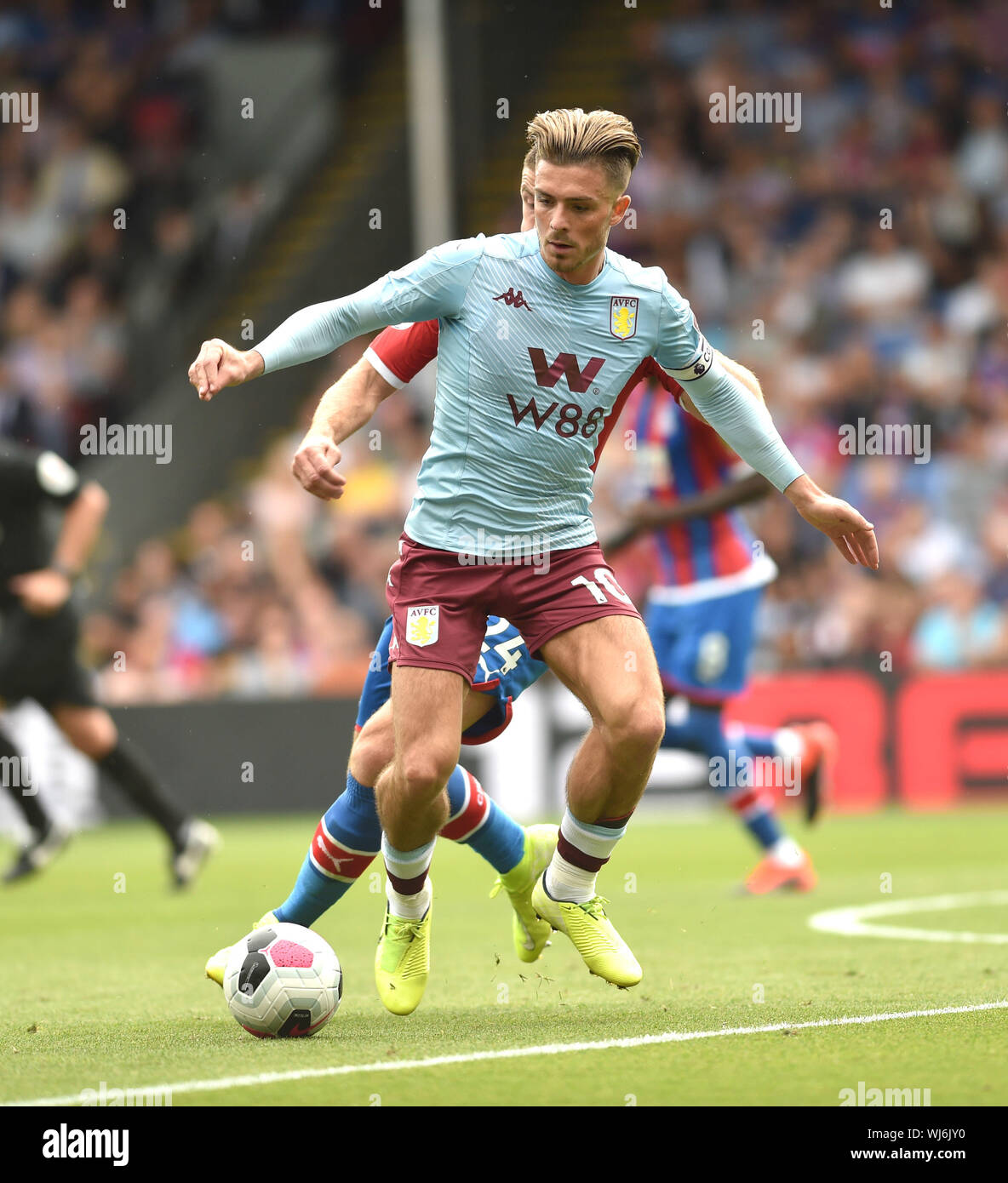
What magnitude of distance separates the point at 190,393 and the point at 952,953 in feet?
42.6

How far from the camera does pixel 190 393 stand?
18250 millimetres

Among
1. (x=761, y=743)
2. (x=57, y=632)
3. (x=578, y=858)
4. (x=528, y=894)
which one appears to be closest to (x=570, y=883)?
(x=578, y=858)

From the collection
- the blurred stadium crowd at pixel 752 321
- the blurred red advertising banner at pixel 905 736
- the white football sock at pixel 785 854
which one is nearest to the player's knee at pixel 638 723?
the white football sock at pixel 785 854

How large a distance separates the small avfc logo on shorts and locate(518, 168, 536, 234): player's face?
1.12 m

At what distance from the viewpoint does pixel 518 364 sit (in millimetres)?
5211

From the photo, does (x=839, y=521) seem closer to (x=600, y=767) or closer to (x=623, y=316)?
(x=623, y=316)

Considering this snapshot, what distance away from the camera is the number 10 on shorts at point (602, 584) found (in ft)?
17.5

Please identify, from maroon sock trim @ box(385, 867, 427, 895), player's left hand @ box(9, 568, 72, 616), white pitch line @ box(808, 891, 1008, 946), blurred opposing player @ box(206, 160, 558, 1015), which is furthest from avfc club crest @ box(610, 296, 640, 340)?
player's left hand @ box(9, 568, 72, 616)

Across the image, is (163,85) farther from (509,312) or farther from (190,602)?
(509,312)

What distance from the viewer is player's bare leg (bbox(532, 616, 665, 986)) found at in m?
5.20

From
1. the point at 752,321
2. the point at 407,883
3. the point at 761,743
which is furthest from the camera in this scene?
the point at 752,321

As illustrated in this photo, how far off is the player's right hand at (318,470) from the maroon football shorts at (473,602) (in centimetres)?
53

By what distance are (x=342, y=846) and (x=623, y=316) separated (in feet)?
5.65

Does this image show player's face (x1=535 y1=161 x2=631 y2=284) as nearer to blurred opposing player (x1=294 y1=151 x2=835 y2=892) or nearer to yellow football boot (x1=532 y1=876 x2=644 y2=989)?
yellow football boot (x1=532 y1=876 x2=644 y2=989)
